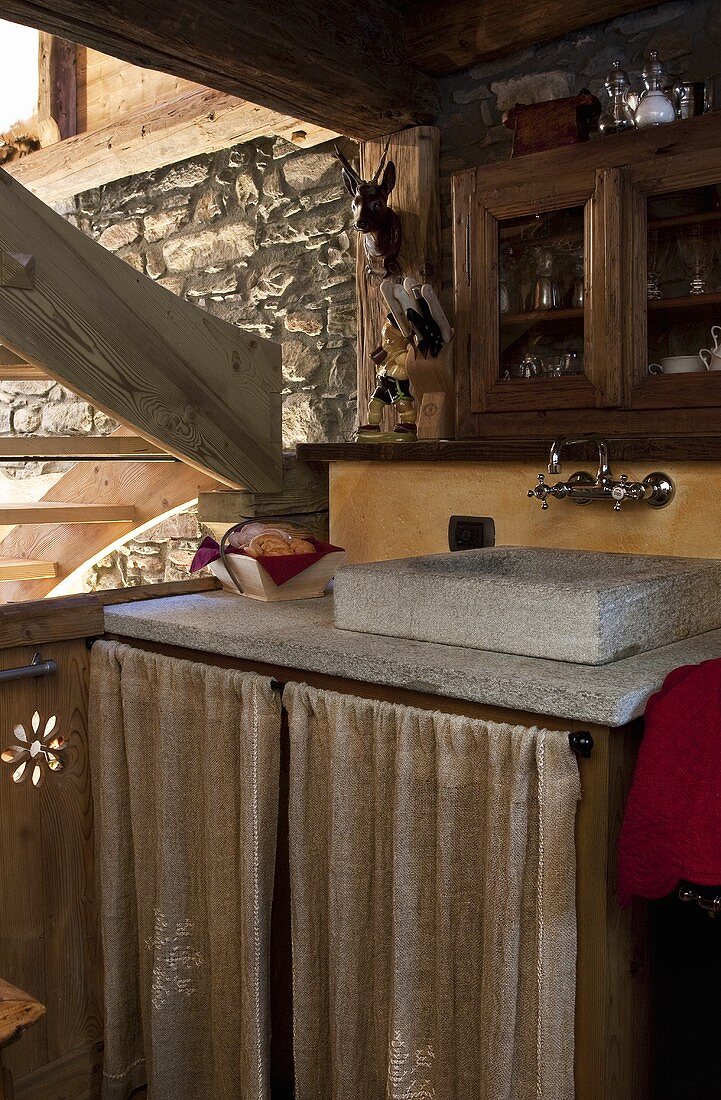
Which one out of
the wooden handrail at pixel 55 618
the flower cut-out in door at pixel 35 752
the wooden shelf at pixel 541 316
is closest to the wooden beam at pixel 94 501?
the wooden handrail at pixel 55 618

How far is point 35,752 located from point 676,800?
121 centimetres

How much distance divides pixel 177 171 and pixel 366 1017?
3405 mm

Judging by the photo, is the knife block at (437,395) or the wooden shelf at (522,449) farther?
Result: the knife block at (437,395)

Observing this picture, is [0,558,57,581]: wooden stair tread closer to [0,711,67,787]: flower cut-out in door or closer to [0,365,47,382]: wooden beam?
[0,365,47,382]: wooden beam

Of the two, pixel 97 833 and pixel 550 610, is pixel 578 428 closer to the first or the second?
pixel 550 610

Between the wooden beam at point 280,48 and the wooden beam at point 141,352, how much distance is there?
0.65m

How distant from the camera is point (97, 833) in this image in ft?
6.59

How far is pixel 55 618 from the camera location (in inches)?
75.9

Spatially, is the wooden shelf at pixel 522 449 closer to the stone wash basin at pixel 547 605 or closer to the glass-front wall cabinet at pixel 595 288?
the glass-front wall cabinet at pixel 595 288

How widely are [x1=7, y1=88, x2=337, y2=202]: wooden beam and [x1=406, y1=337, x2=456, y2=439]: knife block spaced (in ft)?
3.21

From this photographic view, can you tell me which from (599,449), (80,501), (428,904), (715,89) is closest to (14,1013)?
(428,904)

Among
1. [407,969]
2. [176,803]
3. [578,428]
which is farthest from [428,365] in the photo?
[407,969]

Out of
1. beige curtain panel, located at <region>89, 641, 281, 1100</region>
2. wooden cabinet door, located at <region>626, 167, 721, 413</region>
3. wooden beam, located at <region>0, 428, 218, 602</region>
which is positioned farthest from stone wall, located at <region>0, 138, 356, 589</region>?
beige curtain panel, located at <region>89, 641, 281, 1100</region>

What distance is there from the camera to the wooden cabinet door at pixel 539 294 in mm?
2189
